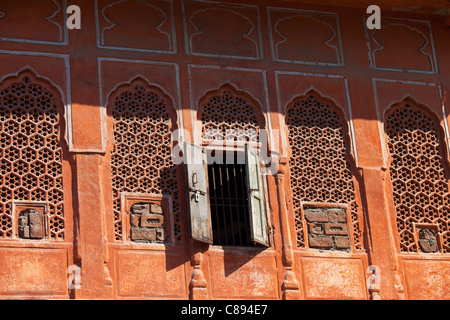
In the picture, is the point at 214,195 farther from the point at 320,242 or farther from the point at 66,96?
the point at 66,96

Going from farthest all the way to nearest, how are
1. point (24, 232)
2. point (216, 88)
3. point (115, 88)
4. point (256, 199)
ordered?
1. point (216, 88)
2. point (115, 88)
3. point (256, 199)
4. point (24, 232)

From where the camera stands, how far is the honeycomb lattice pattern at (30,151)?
12.2 m

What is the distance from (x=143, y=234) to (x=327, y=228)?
197 cm

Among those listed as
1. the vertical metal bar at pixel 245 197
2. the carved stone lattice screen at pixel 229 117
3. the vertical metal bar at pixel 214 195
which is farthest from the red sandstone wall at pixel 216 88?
the vertical metal bar at pixel 214 195

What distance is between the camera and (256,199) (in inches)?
501

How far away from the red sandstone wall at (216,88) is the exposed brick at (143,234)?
0.34ft

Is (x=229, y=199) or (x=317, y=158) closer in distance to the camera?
(x=229, y=199)

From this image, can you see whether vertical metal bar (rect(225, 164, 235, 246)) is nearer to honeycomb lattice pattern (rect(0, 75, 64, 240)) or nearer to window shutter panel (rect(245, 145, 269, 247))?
window shutter panel (rect(245, 145, 269, 247))

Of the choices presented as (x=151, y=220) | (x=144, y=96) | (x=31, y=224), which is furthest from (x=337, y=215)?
(x=31, y=224)

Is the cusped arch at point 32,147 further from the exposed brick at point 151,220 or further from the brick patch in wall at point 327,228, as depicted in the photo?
the brick patch in wall at point 327,228

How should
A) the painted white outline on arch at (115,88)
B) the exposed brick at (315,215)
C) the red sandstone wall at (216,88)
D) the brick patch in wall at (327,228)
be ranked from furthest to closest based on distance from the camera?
the exposed brick at (315,215) → the brick patch in wall at (327,228) → the painted white outline on arch at (115,88) → the red sandstone wall at (216,88)

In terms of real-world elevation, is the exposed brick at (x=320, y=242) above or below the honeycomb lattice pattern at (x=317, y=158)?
below

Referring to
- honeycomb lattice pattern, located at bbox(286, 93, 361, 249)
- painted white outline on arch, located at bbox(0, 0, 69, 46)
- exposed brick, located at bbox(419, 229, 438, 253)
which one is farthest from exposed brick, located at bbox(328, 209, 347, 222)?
painted white outline on arch, located at bbox(0, 0, 69, 46)
